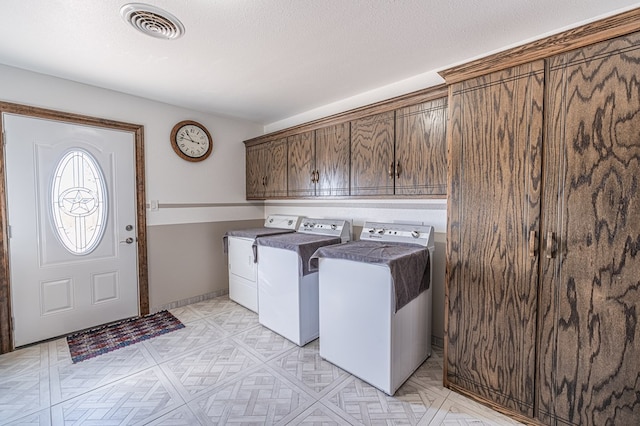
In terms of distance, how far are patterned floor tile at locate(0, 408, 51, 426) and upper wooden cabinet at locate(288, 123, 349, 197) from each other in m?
2.54

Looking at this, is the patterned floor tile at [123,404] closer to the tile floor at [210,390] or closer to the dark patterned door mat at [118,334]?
the tile floor at [210,390]

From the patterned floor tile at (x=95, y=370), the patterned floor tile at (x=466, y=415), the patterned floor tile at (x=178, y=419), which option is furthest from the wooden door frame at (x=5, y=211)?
the patterned floor tile at (x=466, y=415)

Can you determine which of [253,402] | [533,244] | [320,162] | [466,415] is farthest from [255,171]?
[466,415]

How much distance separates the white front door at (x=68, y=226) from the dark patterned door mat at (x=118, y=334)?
0.39ft

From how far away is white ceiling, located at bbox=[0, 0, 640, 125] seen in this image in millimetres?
1599

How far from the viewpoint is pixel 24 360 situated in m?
2.29

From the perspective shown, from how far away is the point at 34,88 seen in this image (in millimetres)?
2457

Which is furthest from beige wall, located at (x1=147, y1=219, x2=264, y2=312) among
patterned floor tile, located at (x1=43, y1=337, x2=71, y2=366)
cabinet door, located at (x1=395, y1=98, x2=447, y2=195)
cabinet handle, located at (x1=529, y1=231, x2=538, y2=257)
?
cabinet handle, located at (x1=529, y1=231, x2=538, y2=257)

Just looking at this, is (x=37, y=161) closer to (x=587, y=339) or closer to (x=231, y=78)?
(x=231, y=78)

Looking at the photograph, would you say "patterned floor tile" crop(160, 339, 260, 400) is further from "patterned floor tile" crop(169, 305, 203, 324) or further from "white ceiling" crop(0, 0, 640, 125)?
"white ceiling" crop(0, 0, 640, 125)

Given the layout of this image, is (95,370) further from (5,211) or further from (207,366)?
(5,211)

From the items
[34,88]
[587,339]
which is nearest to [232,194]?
[34,88]

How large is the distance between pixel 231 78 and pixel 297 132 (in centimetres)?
92

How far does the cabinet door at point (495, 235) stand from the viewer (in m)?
1.57
